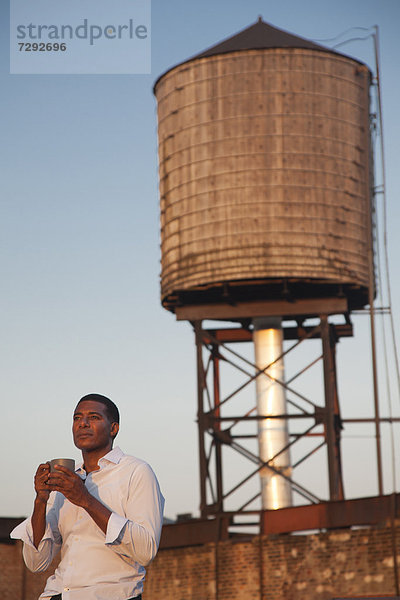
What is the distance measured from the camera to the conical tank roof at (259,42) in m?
20.5

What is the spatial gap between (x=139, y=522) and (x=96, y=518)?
196 mm

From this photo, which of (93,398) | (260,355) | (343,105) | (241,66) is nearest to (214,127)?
(241,66)

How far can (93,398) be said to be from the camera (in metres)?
4.06

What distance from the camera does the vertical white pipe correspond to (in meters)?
20.9

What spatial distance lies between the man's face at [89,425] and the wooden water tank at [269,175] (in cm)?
1586

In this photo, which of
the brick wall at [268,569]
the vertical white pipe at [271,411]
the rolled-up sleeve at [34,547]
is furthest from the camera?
the vertical white pipe at [271,411]

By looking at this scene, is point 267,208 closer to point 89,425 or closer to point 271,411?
point 271,411

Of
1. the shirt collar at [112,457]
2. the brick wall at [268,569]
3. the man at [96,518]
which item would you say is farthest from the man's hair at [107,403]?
the brick wall at [268,569]

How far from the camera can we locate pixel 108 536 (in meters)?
3.73

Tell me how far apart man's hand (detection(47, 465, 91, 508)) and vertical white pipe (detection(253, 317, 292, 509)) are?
1702 cm

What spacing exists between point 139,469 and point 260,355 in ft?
57.2

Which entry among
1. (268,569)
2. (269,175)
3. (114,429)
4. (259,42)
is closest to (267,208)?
(269,175)

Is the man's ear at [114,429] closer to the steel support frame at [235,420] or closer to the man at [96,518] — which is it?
the man at [96,518]

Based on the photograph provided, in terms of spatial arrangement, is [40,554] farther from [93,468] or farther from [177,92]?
[177,92]
